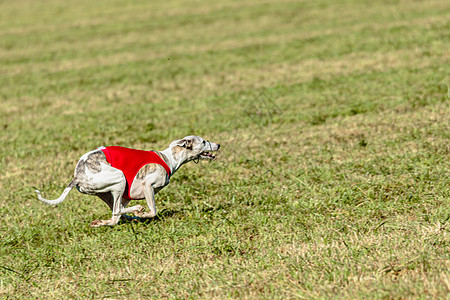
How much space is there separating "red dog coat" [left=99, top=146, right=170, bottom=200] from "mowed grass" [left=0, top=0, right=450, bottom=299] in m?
0.77

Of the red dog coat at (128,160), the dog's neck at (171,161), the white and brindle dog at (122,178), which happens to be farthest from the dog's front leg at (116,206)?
the dog's neck at (171,161)

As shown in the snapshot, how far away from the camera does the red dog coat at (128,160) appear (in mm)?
6648

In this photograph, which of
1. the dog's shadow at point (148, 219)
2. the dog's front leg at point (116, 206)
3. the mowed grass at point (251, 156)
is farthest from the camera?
the dog's shadow at point (148, 219)

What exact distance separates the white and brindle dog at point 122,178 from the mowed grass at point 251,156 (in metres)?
0.36

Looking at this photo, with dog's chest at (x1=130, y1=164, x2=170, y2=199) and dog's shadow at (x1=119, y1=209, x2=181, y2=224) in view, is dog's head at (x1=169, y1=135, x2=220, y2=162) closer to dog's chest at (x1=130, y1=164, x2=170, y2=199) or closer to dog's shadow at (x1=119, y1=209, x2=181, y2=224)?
dog's chest at (x1=130, y1=164, x2=170, y2=199)

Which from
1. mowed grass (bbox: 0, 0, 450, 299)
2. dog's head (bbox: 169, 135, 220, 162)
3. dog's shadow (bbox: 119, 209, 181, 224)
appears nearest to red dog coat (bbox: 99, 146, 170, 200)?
dog's head (bbox: 169, 135, 220, 162)

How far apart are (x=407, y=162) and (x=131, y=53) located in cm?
1556

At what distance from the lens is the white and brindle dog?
657cm

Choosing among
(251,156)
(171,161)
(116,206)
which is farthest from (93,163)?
(251,156)

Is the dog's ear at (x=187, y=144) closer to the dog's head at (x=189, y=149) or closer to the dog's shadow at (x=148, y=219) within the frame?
the dog's head at (x=189, y=149)

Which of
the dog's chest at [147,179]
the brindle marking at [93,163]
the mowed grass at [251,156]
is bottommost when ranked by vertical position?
the mowed grass at [251,156]

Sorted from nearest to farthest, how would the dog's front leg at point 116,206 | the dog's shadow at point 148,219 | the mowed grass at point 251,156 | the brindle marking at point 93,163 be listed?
1. the mowed grass at point 251,156
2. the brindle marking at point 93,163
3. the dog's front leg at point 116,206
4. the dog's shadow at point 148,219

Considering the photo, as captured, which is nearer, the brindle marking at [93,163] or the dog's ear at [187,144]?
the brindle marking at [93,163]

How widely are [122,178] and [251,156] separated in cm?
373
